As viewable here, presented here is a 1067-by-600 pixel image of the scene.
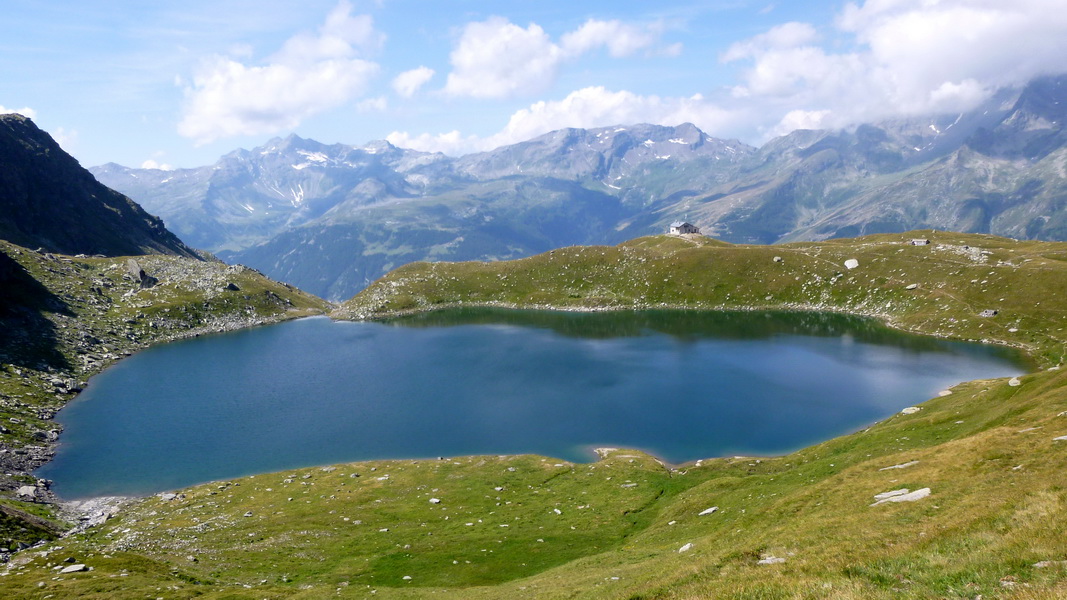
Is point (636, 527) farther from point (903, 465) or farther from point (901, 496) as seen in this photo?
point (901, 496)

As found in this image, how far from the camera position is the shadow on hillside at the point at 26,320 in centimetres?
11041

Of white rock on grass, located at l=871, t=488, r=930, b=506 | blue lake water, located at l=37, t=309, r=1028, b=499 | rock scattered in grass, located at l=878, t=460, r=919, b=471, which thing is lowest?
blue lake water, located at l=37, t=309, r=1028, b=499

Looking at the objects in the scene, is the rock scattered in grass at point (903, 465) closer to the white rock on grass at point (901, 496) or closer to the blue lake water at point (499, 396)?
the white rock on grass at point (901, 496)

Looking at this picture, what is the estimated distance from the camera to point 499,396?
328ft

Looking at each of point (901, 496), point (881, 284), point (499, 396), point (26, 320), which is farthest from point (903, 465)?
point (26, 320)

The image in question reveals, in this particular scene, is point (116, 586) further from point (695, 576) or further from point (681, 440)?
point (681, 440)

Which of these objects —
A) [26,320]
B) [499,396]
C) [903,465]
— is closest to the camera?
[903,465]

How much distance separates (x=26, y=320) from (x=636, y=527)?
475 ft

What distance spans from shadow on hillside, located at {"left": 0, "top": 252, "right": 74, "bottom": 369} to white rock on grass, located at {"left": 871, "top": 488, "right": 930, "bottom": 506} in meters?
137

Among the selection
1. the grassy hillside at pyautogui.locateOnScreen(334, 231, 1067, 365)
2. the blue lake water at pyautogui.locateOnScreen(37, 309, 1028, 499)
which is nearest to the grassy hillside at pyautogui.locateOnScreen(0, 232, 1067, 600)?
the blue lake water at pyautogui.locateOnScreen(37, 309, 1028, 499)

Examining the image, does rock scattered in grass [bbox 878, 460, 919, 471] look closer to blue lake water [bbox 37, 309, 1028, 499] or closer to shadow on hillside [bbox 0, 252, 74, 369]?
blue lake water [bbox 37, 309, 1028, 499]

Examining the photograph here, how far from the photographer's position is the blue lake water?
76.9 meters

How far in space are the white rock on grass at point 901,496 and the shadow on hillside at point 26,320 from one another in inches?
5401

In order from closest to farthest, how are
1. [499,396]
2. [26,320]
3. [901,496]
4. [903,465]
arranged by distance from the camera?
[901,496] → [903,465] → [499,396] → [26,320]
